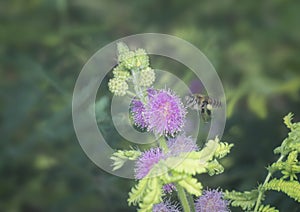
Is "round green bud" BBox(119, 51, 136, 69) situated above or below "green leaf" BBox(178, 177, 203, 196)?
above

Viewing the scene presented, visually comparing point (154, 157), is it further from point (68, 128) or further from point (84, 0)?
point (84, 0)

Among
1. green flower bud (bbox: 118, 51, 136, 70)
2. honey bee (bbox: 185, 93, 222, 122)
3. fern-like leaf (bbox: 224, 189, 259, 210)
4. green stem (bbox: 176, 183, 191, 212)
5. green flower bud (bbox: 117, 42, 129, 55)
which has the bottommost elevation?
green stem (bbox: 176, 183, 191, 212)

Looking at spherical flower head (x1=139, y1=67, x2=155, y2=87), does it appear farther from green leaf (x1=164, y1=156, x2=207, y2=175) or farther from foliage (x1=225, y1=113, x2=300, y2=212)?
foliage (x1=225, y1=113, x2=300, y2=212)

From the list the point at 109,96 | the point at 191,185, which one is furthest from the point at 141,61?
the point at 109,96

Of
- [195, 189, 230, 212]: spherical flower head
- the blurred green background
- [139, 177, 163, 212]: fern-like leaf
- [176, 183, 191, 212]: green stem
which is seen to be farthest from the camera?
the blurred green background

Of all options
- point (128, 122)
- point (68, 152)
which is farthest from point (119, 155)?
point (68, 152)

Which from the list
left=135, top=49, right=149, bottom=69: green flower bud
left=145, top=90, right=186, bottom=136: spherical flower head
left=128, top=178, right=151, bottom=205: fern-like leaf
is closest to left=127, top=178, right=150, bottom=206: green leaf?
left=128, top=178, right=151, bottom=205: fern-like leaf

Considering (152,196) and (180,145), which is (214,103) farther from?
(152,196)
